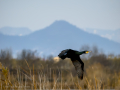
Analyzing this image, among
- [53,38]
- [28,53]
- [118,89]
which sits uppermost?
[53,38]

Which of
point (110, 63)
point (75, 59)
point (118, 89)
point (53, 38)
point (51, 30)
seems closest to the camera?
point (75, 59)

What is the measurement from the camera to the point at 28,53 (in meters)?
18.1

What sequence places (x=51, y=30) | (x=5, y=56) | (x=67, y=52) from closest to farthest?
(x=67, y=52)
(x=5, y=56)
(x=51, y=30)

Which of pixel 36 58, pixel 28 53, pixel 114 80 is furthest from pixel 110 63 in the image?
pixel 28 53

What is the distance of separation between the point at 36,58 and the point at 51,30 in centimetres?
10404

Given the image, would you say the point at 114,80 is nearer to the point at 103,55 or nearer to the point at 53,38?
the point at 103,55

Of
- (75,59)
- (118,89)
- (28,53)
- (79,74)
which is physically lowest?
(118,89)

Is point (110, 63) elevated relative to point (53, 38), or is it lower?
lower

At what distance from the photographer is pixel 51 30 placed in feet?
396

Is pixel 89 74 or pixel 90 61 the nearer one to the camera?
pixel 89 74

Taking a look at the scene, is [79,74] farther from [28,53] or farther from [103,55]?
[28,53]

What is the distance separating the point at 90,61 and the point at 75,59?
46.0 feet

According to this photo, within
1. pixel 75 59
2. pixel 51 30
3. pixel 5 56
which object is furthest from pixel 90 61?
pixel 51 30

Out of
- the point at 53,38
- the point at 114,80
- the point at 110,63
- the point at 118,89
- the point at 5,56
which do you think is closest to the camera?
the point at 118,89
